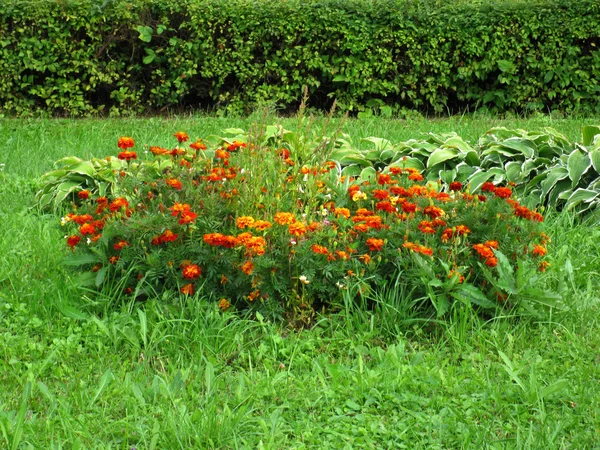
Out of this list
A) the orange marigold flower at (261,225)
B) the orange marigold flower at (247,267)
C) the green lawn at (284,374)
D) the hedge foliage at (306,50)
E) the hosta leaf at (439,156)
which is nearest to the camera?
the green lawn at (284,374)

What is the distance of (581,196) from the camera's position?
495cm

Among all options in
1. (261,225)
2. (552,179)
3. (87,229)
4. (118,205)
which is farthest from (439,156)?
(87,229)

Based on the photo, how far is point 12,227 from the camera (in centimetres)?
479

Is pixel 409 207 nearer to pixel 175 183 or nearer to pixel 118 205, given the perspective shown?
pixel 175 183

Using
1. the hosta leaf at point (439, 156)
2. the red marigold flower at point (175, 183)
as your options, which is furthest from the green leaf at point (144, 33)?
the red marigold flower at point (175, 183)

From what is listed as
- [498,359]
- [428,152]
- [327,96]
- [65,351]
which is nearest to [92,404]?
[65,351]

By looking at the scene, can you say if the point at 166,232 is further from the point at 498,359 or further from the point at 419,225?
the point at 498,359

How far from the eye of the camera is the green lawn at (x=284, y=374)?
9.18 ft

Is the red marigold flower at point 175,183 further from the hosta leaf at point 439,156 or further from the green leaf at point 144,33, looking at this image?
the green leaf at point 144,33

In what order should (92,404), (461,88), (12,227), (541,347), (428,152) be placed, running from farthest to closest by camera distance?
(461,88)
(428,152)
(12,227)
(541,347)
(92,404)

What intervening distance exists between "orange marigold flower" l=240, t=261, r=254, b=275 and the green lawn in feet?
0.71

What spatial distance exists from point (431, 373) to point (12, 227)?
286 cm

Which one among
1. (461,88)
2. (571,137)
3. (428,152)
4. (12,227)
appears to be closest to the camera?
(12,227)

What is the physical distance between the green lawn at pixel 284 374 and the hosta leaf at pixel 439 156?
1.27 m
